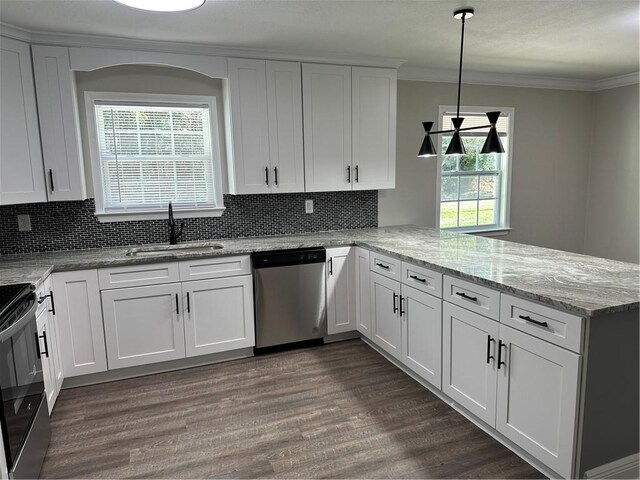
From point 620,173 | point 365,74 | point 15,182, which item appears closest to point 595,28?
point 365,74

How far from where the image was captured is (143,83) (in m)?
3.41

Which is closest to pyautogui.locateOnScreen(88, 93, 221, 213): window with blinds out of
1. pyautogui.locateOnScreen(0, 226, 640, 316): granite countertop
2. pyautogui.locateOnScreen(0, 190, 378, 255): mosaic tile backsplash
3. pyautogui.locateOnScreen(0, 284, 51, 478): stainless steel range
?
pyautogui.locateOnScreen(0, 190, 378, 255): mosaic tile backsplash

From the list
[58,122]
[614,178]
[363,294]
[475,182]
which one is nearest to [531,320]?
[363,294]

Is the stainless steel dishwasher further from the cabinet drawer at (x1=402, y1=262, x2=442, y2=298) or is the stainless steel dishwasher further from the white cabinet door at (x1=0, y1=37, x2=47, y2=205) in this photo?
the white cabinet door at (x1=0, y1=37, x2=47, y2=205)

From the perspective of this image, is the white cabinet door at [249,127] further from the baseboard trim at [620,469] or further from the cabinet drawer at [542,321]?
the baseboard trim at [620,469]

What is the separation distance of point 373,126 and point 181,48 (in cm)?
170

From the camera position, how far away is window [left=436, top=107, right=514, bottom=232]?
4.59 m

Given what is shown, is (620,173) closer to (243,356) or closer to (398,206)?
(398,206)

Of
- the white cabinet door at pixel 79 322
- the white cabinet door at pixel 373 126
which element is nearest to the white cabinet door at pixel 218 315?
the white cabinet door at pixel 79 322

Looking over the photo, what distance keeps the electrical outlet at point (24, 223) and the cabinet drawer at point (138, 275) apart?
2.71 feet

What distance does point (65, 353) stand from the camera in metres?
2.90

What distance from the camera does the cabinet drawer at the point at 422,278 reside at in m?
2.56

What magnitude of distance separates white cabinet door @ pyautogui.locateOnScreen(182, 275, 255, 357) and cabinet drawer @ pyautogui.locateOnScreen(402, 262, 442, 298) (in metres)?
1.21

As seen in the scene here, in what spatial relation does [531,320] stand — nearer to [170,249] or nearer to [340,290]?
[340,290]
